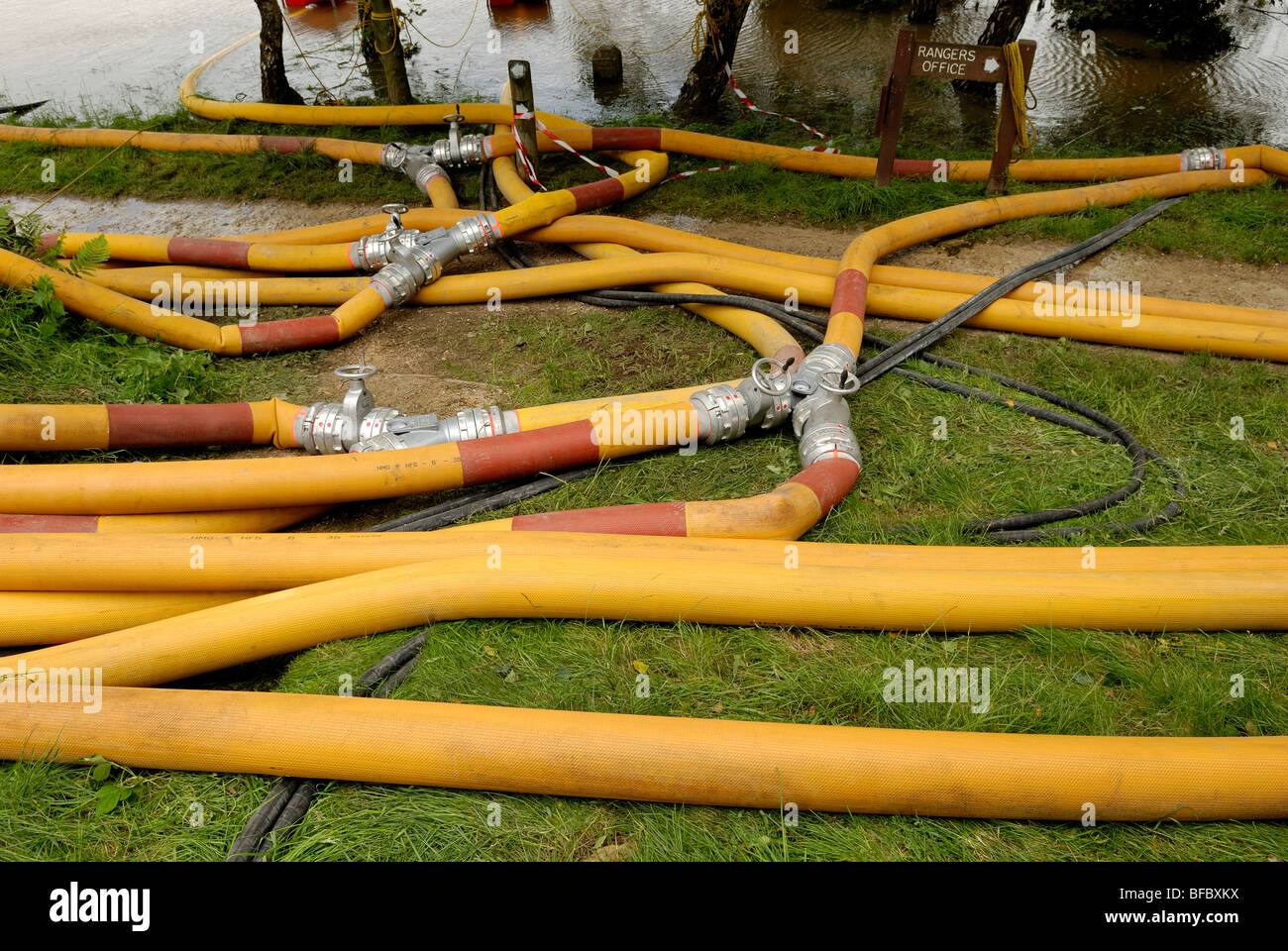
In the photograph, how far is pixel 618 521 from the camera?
318cm

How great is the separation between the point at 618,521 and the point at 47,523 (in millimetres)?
2140

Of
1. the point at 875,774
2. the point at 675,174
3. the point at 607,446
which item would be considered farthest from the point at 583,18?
the point at 875,774

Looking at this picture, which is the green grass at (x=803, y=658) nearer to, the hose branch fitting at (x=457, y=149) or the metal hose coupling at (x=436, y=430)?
the metal hose coupling at (x=436, y=430)

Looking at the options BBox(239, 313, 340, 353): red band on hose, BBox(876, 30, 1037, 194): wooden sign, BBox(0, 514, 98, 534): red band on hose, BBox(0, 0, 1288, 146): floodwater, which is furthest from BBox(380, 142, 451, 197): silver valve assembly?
BBox(0, 514, 98, 534): red band on hose

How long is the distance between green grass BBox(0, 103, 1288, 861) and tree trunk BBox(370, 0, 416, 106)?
157 inches

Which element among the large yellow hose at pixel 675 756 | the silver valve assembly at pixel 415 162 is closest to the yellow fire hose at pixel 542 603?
the large yellow hose at pixel 675 756

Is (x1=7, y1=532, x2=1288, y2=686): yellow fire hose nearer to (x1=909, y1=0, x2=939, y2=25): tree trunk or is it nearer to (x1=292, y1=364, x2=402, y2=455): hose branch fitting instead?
(x1=292, y1=364, x2=402, y2=455): hose branch fitting

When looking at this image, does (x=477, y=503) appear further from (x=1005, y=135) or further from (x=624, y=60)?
(x=624, y=60)

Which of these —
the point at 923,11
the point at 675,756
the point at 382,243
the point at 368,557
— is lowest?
the point at 675,756

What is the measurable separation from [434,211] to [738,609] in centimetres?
380

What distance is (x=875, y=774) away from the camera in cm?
231

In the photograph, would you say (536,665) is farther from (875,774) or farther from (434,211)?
(434,211)

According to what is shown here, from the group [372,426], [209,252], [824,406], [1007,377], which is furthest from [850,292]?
[209,252]

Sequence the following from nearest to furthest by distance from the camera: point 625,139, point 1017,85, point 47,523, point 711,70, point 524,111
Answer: point 47,523
point 1017,85
point 524,111
point 625,139
point 711,70
